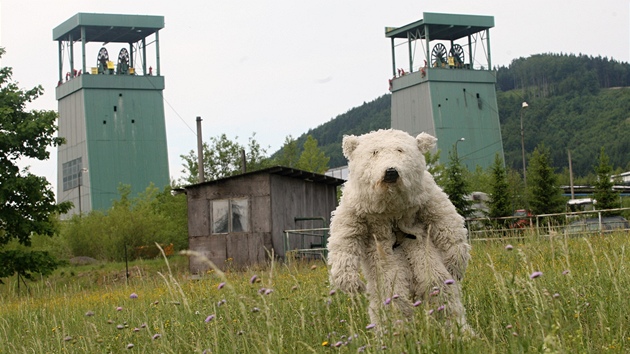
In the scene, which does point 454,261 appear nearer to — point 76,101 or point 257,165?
point 257,165

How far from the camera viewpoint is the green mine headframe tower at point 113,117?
71750 mm

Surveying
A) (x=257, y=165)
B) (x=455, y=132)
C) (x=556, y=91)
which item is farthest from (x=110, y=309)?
(x=556, y=91)

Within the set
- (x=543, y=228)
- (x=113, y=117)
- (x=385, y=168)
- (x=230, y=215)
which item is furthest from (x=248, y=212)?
(x=113, y=117)

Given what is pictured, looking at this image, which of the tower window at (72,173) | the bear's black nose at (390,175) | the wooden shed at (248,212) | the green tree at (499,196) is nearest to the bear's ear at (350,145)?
the bear's black nose at (390,175)

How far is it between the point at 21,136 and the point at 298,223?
7.60 m

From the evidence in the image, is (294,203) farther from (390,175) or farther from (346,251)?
(390,175)

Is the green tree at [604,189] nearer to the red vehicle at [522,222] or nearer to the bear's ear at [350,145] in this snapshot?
the red vehicle at [522,222]

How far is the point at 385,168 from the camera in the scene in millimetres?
4820

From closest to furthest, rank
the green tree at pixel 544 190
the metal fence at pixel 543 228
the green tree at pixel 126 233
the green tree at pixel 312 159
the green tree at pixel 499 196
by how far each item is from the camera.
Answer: the metal fence at pixel 543 228
the green tree at pixel 499 196
the green tree at pixel 544 190
the green tree at pixel 126 233
the green tree at pixel 312 159

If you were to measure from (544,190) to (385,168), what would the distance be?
36.0 metres

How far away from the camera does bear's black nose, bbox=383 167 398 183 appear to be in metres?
4.80

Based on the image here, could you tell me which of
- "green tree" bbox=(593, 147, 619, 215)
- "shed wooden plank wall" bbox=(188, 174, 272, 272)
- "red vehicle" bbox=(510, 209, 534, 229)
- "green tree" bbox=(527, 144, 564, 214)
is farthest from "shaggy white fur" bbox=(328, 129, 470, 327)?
"green tree" bbox=(527, 144, 564, 214)

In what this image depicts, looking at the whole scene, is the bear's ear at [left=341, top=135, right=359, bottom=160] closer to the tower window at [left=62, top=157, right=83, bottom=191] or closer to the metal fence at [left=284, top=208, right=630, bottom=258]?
the metal fence at [left=284, top=208, right=630, bottom=258]

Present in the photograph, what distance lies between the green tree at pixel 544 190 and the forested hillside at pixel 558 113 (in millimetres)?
76758
